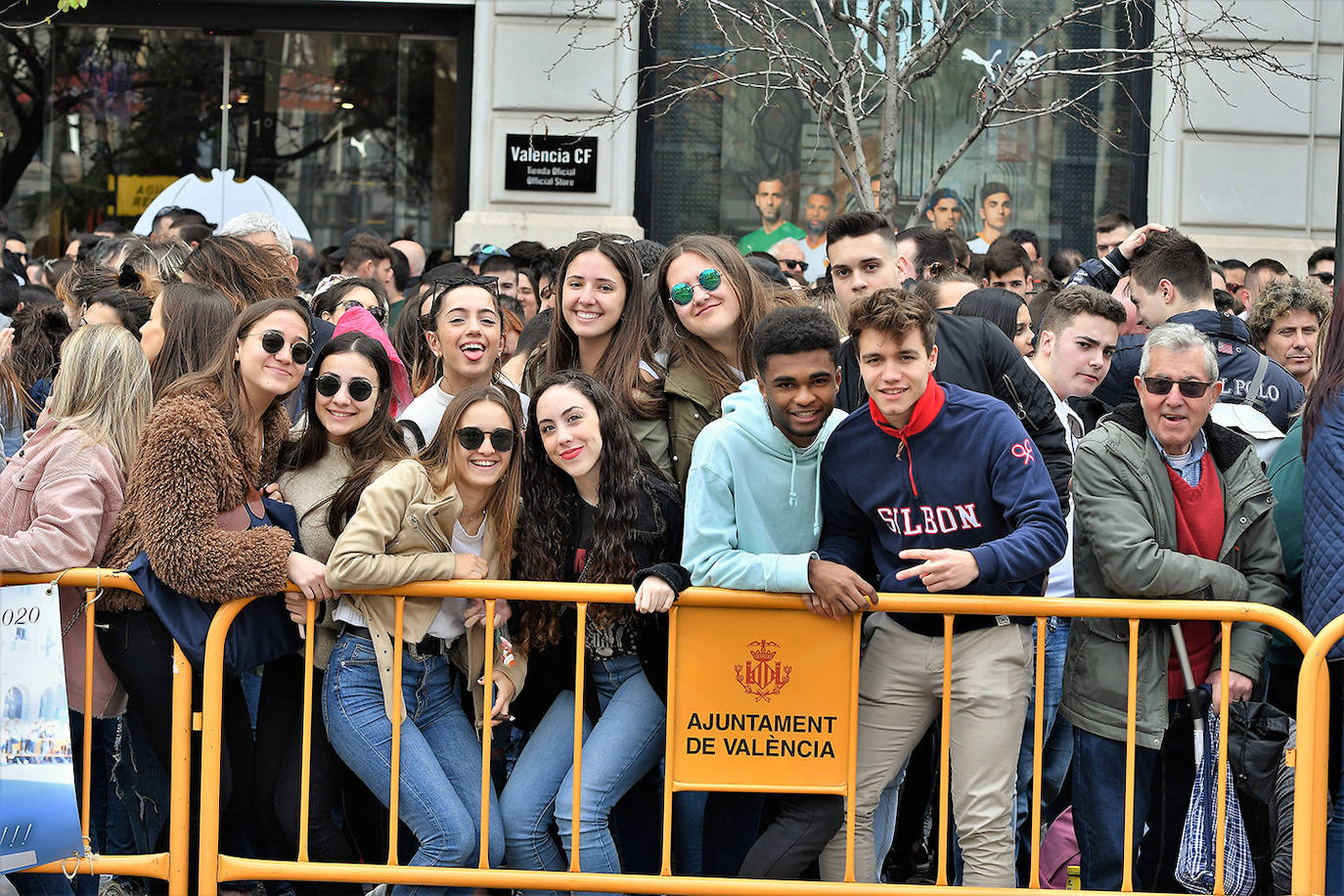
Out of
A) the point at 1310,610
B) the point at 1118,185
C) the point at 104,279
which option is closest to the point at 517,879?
the point at 1310,610

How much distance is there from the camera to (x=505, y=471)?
497 cm

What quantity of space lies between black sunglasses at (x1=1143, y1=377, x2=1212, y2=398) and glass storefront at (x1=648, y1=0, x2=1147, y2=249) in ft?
28.2

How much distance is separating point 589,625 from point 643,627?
0.18m

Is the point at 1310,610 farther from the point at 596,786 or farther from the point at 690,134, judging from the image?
the point at 690,134

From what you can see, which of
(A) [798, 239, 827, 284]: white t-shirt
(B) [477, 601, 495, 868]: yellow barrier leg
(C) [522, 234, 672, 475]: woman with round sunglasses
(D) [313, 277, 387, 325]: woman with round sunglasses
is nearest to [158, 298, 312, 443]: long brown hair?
(C) [522, 234, 672, 475]: woman with round sunglasses

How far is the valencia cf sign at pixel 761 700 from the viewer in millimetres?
4754

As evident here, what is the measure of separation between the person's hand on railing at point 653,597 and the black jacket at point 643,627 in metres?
0.22

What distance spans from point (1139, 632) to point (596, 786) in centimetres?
186

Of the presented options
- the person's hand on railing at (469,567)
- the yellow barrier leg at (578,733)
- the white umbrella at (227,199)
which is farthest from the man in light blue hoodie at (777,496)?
the white umbrella at (227,199)

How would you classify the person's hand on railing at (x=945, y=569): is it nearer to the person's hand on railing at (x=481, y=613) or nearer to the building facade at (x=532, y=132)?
the person's hand on railing at (x=481, y=613)

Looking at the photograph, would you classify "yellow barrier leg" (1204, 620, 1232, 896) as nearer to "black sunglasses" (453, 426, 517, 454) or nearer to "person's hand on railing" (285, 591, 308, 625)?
"black sunglasses" (453, 426, 517, 454)

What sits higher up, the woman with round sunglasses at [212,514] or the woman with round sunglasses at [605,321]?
the woman with round sunglasses at [605,321]

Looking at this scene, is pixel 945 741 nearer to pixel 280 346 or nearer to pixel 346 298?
pixel 280 346

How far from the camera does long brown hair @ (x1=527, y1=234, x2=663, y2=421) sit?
211 inches
